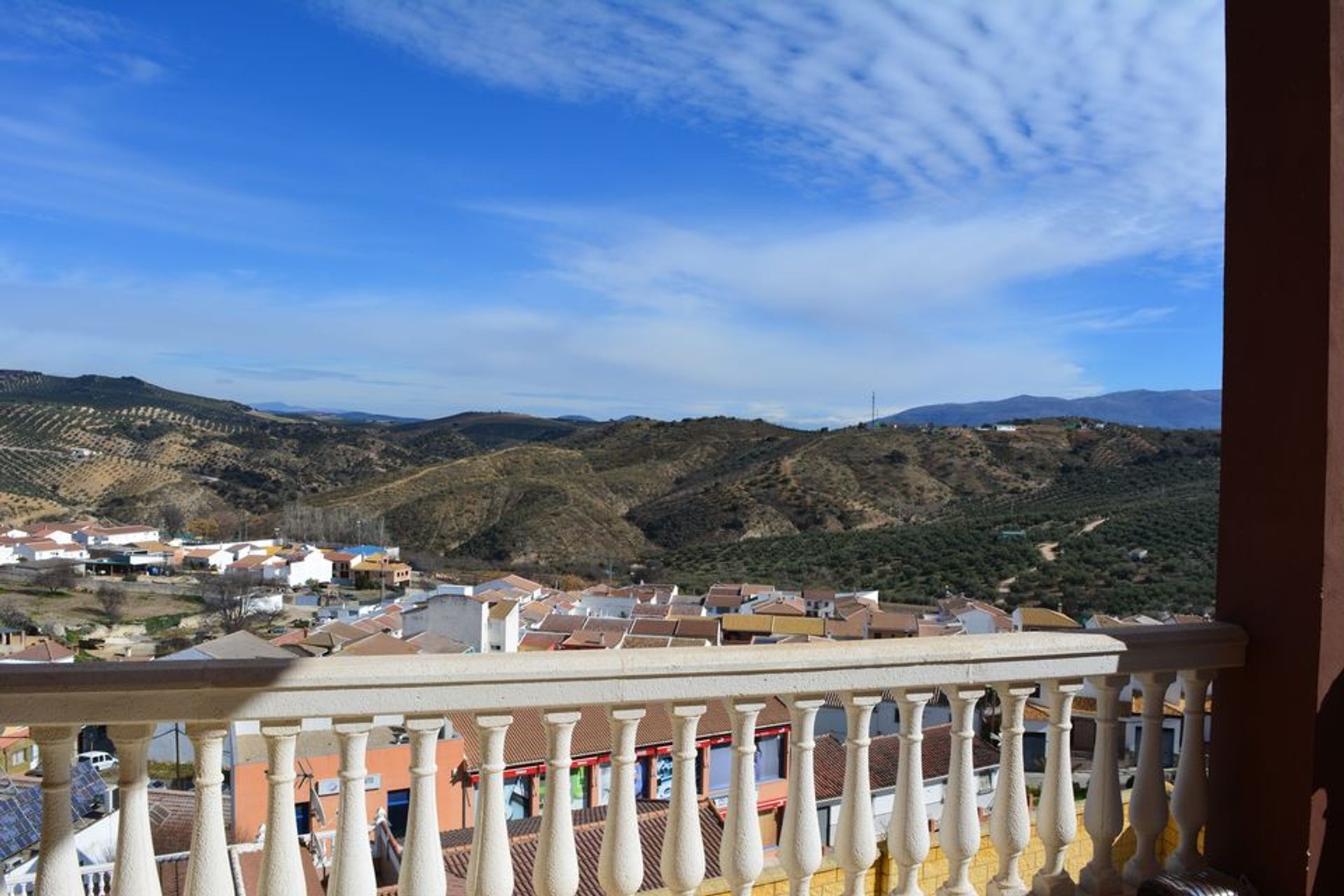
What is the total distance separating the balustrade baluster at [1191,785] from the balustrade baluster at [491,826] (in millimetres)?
Result: 1497

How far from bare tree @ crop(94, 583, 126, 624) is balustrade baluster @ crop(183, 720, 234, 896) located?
31.9 metres

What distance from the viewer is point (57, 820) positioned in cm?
138

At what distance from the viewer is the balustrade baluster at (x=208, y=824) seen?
1.41 meters

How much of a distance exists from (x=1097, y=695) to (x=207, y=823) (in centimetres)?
172

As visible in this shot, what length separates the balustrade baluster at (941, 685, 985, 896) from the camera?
1842mm

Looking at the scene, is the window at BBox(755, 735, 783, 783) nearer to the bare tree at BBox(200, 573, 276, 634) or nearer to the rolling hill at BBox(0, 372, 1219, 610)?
the rolling hill at BBox(0, 372, 1219, 610)

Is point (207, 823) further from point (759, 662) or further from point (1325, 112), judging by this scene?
point (1325, 112)

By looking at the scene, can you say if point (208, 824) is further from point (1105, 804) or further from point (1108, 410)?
point (1108, 410)

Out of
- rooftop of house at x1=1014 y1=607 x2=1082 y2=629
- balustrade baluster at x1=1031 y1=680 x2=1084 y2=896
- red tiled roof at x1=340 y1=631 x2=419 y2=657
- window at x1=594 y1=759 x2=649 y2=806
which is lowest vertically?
rooftop of house at x1=1014 y1=607 x2=1082 y2=629

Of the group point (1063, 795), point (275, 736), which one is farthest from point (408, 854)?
point (1063, 795)

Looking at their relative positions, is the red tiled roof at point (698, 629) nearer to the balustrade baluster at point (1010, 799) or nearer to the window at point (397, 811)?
the window at point (397, 811)

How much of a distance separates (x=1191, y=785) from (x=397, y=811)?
6.18ft

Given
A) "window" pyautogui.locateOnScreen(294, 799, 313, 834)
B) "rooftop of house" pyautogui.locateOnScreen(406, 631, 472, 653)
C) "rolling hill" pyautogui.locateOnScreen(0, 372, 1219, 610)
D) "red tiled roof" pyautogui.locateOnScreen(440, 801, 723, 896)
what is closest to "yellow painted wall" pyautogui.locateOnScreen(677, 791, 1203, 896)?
"red tiled roof" pyautogui.locateOnScreen(440, 801, 723, 896)

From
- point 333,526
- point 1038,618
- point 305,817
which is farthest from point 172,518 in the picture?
point 305,817
